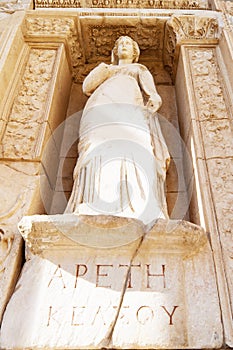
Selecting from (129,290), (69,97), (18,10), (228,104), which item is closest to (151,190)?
(129,290)

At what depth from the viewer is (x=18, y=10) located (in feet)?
15.8

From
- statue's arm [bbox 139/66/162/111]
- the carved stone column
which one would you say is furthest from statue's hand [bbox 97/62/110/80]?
the carved stone column

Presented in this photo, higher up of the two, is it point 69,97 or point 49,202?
point 69,97

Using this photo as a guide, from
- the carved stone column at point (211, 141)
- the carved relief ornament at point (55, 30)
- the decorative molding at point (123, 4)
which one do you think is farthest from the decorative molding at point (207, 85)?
the carved relief ornament at point (55, 30)

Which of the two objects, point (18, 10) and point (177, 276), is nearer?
point (177, 276)

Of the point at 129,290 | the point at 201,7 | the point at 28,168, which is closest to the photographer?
the point at 129,290

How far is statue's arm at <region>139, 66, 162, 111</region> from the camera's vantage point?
3.70 meters

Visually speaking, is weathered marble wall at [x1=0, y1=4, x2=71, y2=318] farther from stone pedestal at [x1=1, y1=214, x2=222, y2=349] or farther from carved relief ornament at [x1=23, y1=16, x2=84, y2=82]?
stone pedestal at [x1=1, y1=214, x2=222, y2=349]

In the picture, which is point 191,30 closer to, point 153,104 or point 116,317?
point 153,104

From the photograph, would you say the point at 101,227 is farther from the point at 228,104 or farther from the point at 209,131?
the point at 228,104

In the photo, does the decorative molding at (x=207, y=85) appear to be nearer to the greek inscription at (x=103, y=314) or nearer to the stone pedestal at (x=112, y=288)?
the stone pedestal at (x=112, y=288)

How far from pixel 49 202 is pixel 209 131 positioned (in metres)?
1.52

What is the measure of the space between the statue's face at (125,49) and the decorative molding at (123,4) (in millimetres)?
951

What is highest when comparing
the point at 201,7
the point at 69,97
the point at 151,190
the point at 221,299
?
the point at 201,7
